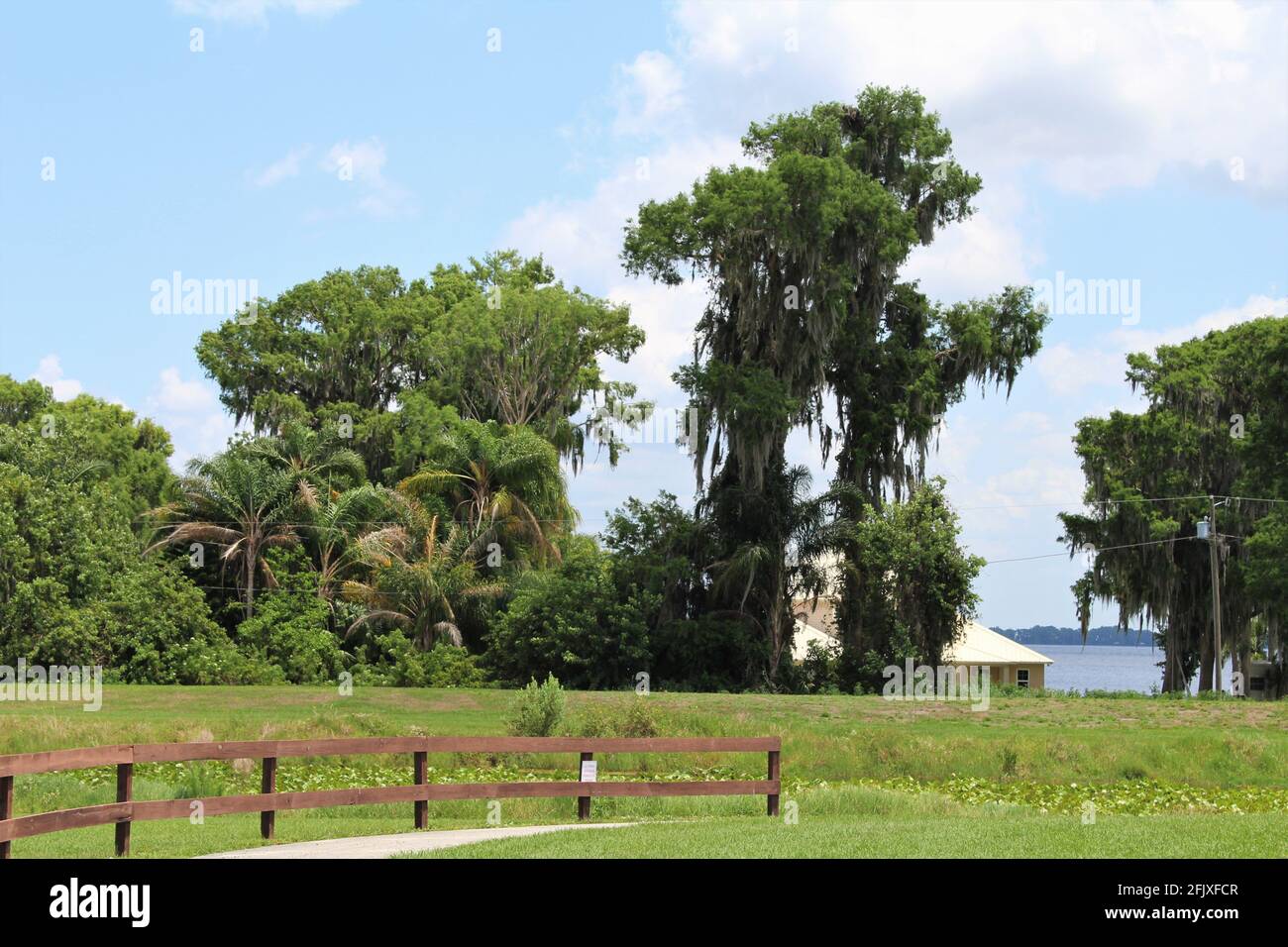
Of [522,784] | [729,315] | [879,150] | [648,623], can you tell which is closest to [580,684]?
[648,623]

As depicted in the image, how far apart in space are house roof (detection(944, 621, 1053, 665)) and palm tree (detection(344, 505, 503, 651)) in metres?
28.6

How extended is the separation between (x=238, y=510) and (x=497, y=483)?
27.9 feet

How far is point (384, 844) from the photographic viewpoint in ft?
42.2

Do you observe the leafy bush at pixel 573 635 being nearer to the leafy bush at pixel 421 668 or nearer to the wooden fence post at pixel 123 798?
the leafy bush at pixel 421 668

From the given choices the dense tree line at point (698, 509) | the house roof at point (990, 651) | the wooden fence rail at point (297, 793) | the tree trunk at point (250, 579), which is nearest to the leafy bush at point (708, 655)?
the dense tree line at point (698, 509)

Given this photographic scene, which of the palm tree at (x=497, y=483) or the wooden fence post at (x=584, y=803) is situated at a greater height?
the palm tree at (x=497, y=483)

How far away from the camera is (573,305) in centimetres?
5344

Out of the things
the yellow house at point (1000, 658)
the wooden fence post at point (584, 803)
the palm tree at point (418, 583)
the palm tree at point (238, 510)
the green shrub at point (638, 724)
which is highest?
the palm tree at point (238, 510)

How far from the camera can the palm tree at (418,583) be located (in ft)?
143

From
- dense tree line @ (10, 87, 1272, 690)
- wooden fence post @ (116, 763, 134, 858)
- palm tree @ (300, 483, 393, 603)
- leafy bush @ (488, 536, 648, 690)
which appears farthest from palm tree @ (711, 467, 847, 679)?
wooden fence post @ (116, 763, 134, 858)

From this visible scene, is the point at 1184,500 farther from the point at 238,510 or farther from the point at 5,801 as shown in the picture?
the point at 5,801

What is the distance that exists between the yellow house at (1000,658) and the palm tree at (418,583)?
29223 mm

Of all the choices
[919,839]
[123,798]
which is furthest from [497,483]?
[919,839]
